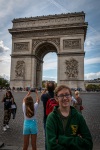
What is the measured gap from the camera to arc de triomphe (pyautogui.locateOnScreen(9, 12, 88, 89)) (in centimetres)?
3509

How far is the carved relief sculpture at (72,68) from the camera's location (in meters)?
34.8

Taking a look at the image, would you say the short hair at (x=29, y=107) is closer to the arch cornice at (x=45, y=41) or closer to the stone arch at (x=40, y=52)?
the arch cornice at (x=45, y=41)

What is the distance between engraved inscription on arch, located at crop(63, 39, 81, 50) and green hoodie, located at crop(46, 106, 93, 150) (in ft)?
112

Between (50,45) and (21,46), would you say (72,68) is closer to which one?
(50,45)

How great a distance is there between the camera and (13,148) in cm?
439

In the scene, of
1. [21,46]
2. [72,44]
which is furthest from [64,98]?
[21,46]

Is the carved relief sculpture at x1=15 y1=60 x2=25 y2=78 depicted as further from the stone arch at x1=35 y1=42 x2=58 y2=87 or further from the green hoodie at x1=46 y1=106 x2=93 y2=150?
the green hoodie at x1=46 y1=106 x2=93 y2=150

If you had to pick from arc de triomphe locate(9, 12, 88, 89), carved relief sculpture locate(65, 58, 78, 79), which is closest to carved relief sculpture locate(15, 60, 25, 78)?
arc de triomphe locate(9, 12, 88, 89)

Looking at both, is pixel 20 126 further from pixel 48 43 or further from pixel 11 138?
pixel 48 43

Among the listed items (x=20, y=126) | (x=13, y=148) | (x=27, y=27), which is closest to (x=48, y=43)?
(x=27, y=27)

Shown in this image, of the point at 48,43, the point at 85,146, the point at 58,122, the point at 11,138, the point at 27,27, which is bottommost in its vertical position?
the point at 11,138

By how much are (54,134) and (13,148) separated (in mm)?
2702

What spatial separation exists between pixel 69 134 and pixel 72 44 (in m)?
34.5

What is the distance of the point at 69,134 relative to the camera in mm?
2037
